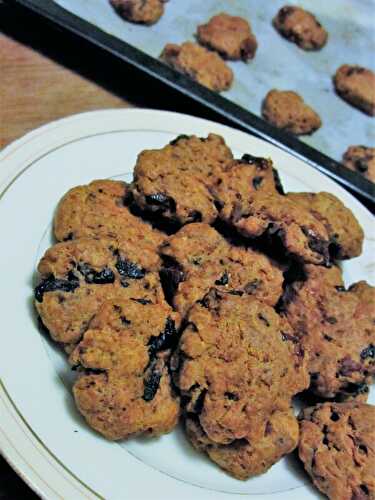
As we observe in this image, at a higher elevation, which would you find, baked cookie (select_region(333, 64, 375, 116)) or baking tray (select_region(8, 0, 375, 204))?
baked cookie (select_region(333, 64, 375, 116))

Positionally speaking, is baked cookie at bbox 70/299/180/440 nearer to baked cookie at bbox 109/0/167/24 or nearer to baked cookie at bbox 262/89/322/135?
baked cookie at bbox 262/89/322/135

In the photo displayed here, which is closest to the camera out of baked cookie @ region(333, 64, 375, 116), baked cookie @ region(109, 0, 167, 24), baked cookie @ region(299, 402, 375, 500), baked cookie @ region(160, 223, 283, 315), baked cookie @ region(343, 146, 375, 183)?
baked cookie @ region(299, 402, 375, 500)

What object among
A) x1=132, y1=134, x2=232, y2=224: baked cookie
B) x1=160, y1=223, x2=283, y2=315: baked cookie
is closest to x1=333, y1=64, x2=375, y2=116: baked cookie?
x1=132, y1=134, x2=232, y2=224: baked cookie

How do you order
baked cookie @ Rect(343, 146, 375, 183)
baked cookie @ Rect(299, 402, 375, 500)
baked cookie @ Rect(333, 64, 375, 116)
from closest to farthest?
baked cookie @ Rect(299, 402, 375, 500), baked cookie @ Rect(343, 146, 375, 183), baked cookie @ Rect(333, 64, 375, 116)

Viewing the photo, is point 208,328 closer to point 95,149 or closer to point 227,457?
point 227,457

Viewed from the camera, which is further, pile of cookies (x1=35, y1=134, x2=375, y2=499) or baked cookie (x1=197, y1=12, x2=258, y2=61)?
baked cookie (x1=197, y1=12, x2=258, y2=61)

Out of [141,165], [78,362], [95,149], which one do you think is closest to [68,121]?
[95,149]

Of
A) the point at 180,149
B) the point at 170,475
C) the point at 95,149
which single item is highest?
the point at 180,149
